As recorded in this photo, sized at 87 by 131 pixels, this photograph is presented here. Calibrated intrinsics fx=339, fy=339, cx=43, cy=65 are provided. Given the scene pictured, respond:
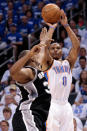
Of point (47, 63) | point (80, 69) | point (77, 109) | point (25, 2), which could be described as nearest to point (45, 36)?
point (47, 63)

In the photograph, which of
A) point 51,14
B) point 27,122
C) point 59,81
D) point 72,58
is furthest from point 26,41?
point 27,122

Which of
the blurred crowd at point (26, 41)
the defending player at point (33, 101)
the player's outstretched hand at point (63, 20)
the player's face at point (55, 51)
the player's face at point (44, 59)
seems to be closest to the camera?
the defending player at point (33, 101)

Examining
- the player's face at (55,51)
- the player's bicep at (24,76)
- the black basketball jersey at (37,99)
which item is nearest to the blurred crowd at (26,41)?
the player's face at (55,51)

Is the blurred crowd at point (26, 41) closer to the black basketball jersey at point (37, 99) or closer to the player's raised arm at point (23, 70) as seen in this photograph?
the black basketball jersey at point (37, 99)

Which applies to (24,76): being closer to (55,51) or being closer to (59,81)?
(59,81)

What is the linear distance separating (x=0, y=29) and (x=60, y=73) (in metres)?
6.66

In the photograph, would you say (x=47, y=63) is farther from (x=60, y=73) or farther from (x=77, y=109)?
(x=77, y=109)

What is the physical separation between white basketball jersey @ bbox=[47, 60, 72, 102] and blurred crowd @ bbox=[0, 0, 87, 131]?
63.9 inches

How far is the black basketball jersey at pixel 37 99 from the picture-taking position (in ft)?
13.1

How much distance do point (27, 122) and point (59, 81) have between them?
0.67m

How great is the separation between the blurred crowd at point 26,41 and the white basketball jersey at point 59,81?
1.62 meters

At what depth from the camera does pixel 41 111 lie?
4.02 m

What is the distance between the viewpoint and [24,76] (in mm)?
3766

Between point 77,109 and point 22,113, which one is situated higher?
point 22,113
